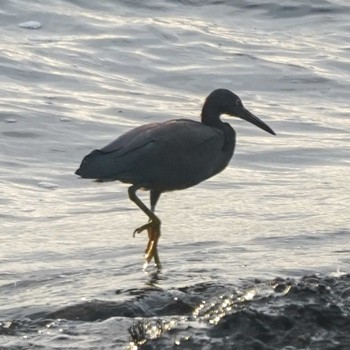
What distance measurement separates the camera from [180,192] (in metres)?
8.09

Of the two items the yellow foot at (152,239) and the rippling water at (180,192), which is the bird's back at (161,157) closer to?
the yellow foot at (152,239)

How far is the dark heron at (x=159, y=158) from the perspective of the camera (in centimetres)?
634

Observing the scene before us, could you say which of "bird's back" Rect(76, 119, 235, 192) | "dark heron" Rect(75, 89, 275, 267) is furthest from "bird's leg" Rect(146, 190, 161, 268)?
"bird's back" Rect(76, 119, 235, 192)

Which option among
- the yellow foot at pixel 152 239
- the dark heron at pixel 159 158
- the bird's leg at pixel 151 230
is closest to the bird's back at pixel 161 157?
the dark heron at pixel 159 158

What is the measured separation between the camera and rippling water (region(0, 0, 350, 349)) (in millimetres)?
5191

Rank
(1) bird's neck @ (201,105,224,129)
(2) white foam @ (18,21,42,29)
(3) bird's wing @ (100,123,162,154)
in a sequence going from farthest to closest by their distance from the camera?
(2) white foam @ (18,21,42,29), (1) bird's neck @ (201,105,224,129), (3) bird's wing @ (100,123,162,154)

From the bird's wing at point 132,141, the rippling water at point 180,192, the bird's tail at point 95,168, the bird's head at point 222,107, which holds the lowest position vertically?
the rippling water at point 180,192

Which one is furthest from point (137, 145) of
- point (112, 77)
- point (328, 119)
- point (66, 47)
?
point (66, 47)

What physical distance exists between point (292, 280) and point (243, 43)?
25.2ft

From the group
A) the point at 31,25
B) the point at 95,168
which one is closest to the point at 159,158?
the point at 95,168

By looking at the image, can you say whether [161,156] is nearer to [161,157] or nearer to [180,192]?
[161,157]

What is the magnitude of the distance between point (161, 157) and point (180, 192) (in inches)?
62.8

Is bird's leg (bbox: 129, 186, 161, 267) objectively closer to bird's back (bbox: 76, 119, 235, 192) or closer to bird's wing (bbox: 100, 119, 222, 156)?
bird's back (bbox: 76, 119, 235, 192)

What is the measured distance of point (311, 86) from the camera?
11617 mm
